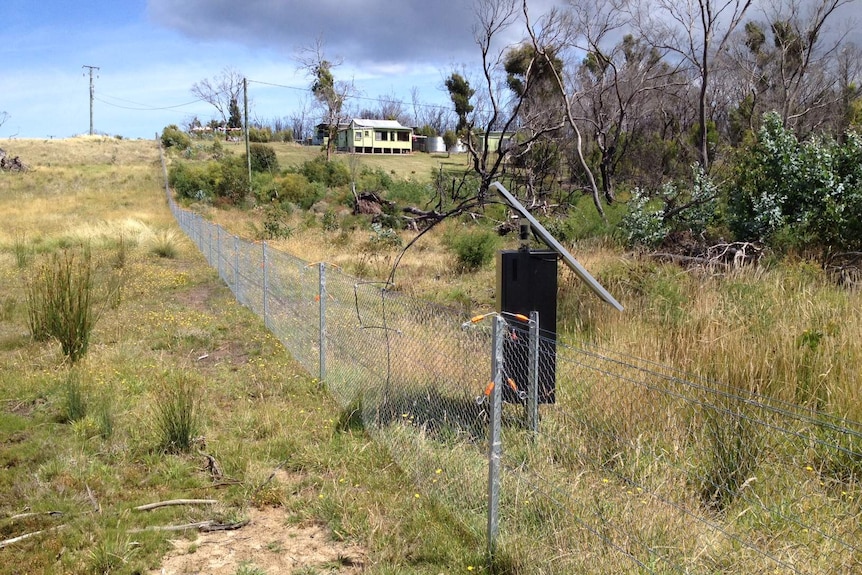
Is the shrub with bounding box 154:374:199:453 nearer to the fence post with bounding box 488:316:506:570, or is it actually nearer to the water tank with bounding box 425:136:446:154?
the fence post with bounding box 488:316:506:570

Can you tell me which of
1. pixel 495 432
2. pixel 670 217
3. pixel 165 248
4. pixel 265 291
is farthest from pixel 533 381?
pixel 165 248

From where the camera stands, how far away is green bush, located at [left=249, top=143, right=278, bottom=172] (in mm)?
43562

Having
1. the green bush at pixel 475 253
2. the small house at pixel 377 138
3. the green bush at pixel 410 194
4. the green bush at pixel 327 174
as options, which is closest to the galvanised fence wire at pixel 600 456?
the green bush at pixel 475 253

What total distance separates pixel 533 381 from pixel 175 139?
7003 centimetres

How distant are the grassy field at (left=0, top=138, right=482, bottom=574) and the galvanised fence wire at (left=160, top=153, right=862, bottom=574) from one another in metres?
0.31

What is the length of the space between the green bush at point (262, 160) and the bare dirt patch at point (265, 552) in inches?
1622

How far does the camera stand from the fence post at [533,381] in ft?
12.5

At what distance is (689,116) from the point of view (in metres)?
41.2

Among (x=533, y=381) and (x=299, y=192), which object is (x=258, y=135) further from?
(x=533, y=381)

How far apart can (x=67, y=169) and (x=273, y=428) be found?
53007mm

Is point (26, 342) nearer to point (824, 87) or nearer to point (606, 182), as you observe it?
point (606, 182)

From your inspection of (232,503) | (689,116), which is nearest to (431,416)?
(232,503)

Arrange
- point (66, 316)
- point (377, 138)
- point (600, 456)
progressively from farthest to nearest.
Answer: point (377, 138)
point (66, 316)
point (600, 456)

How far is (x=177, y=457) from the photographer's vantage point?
4.95 m
